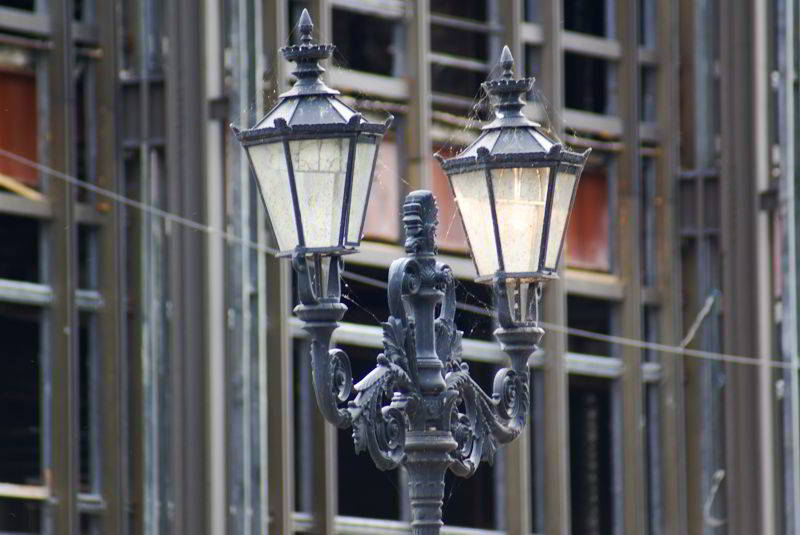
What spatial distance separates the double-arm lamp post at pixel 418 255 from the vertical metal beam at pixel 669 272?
47.6 ft

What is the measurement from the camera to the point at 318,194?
8.88m

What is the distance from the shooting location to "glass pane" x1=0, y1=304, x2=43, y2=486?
18.3m

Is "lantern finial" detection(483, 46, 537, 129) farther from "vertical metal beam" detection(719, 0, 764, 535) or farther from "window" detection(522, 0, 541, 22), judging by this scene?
"vertical metal beam" detection(719, 0, 764, 535)

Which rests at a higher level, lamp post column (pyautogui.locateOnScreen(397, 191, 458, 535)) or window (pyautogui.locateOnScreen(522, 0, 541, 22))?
window (pyautogui.locateOnScreen(522, 0, 541, 22))

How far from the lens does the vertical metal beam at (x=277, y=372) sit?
65.6ft

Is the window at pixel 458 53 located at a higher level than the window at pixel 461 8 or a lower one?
lower

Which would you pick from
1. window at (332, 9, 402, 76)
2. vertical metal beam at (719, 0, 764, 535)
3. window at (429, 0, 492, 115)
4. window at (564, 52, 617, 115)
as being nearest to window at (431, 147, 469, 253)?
window at (429, 0, 492, 115)

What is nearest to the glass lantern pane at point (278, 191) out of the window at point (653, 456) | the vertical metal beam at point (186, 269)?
the vertical metal beam at point (186, 269)

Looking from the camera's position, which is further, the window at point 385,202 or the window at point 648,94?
the window at point 648,94

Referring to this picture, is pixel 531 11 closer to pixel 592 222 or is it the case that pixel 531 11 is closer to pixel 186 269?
pixel 592 222

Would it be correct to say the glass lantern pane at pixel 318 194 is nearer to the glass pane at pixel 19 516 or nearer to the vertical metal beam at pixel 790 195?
the glass pane at pixel 19 516

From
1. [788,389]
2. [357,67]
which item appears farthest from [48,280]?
[788,389]

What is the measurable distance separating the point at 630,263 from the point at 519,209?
14.8 meters

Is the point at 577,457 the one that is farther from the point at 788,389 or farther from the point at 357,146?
the point at 357,146
